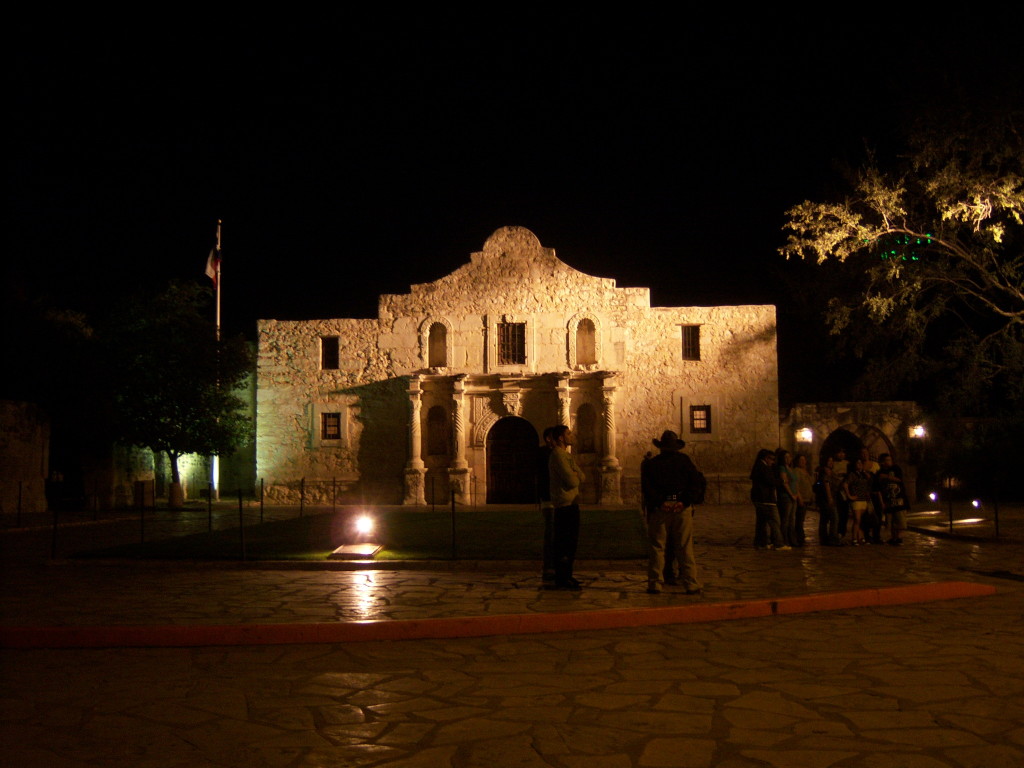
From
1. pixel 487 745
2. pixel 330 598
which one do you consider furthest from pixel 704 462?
pixel 487 745

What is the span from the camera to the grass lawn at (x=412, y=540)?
13.1 m

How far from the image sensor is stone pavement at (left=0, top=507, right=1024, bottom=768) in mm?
4914

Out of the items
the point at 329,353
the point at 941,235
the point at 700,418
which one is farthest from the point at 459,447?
the point at 941,235

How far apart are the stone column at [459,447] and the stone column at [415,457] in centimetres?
98

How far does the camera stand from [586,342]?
1128 inches

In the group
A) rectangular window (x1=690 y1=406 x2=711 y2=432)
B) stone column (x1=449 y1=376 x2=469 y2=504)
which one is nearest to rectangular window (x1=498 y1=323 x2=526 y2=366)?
stone column (x1=449 y1=376 x2=469 y2=504)

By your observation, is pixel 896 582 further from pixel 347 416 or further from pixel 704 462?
pixel 347 416

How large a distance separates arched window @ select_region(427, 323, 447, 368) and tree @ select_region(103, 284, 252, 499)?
5991 mm

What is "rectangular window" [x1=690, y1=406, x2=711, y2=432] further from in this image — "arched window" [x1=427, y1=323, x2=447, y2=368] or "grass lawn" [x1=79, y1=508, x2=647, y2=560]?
"arched window" [x1=427, y1=323, x2=447, y2=368]

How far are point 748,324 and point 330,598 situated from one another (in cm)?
2128

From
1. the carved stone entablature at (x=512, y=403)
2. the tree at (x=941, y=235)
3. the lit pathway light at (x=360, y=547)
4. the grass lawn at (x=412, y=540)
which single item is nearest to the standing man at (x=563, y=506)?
the grass lawn at (x=412, y=540)

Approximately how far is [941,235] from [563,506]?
18411mm

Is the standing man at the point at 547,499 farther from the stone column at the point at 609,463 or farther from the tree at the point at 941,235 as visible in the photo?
the stone column at the point at 609,463

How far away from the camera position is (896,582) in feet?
34.2
